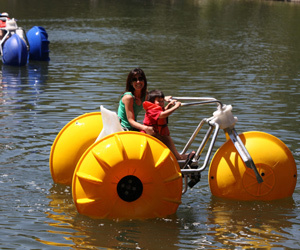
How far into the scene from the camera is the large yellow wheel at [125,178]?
7.32 meters

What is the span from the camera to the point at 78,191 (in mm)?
7414

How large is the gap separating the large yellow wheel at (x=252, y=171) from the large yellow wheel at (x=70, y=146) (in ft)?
5.82

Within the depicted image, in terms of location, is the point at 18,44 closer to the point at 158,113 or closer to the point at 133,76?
the point at 133,76

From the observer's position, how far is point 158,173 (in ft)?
24.3

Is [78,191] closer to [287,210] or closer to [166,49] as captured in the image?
[287,210]

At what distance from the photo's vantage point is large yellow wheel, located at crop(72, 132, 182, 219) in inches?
288

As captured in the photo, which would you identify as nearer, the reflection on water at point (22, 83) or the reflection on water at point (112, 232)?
the reflection on water at point (112, 232)

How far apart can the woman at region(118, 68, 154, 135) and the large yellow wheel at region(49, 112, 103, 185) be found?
680 millimetres

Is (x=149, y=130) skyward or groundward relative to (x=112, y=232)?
skyward

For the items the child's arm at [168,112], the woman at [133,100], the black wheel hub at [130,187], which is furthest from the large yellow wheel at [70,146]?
the black wheel hub at [130,187]

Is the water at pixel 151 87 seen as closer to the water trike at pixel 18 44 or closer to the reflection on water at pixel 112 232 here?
the reflection on water at pixel 112 232

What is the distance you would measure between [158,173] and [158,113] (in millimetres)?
873

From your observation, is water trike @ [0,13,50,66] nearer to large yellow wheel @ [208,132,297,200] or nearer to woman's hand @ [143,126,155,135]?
woman's hand @ [143,126,155,135]

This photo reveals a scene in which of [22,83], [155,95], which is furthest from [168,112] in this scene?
[22,83]
